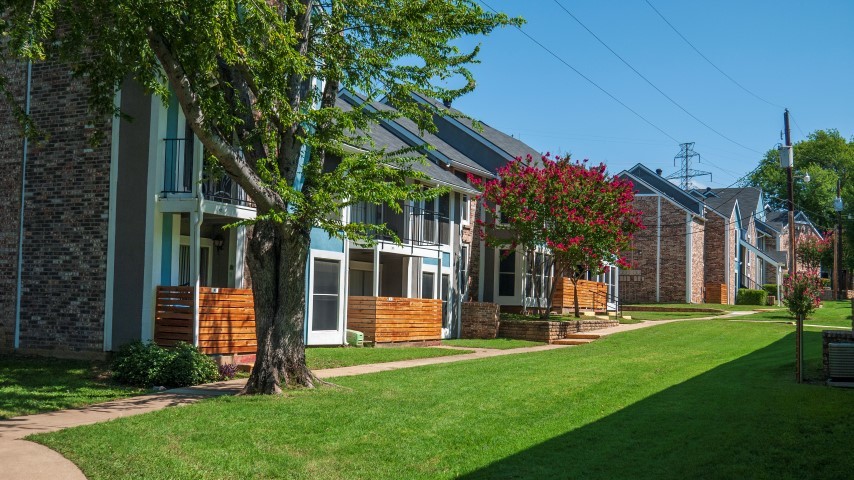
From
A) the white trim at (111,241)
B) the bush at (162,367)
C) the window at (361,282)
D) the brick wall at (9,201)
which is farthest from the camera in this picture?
the window at (361,282)

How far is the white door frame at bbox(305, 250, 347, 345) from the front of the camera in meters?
19.5

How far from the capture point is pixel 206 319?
A: 15.1m

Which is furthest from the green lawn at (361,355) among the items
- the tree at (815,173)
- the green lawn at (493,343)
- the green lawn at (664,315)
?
the tree at (815,173)

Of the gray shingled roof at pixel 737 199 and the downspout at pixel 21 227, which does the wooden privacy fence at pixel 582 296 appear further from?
the downspout at pixel 21 227

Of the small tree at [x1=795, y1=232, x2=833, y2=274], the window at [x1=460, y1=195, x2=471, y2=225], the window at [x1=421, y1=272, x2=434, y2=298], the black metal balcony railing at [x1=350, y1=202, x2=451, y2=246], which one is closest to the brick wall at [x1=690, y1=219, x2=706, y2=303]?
the small tree at [x1=795, y1=232, x2=833, y2=274]

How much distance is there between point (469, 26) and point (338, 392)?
20.6ft

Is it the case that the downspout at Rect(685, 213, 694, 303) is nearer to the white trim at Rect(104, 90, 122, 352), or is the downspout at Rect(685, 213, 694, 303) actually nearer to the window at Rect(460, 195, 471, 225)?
the window at Rect(460, 195, 471, 225)

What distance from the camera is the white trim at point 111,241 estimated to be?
1525cm

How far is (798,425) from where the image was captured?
8836 millimetres

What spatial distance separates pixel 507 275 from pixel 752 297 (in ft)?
78.4

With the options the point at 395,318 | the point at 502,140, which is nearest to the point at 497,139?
the point at 502,140

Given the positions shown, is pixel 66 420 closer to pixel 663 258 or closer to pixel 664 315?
pixel 664 315

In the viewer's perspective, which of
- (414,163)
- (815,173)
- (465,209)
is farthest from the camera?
(815,173)

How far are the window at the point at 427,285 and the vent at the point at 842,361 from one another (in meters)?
14.4
